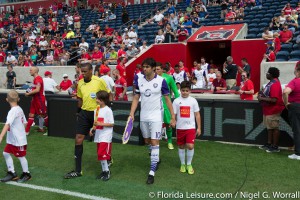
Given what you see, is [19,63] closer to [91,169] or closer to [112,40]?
[112,40]

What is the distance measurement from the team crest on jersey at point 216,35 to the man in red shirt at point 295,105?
11.0 meters

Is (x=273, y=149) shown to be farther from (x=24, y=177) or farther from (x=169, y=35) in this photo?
(x=169, y=35)

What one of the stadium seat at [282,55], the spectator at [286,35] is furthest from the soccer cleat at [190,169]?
the spectator at [286,35]

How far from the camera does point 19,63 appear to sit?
75.2ft

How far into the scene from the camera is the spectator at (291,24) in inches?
648

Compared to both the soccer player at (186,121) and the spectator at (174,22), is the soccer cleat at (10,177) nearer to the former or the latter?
the soccer player at (186,121)

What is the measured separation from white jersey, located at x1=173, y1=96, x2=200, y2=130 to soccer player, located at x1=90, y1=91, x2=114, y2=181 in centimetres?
119

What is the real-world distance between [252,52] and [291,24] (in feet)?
6.58

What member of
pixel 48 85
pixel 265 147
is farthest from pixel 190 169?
pixel 48 85

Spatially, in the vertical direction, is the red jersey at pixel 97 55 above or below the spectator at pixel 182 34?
below

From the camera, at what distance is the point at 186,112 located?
21.9ft

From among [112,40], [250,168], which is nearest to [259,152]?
[250,168]

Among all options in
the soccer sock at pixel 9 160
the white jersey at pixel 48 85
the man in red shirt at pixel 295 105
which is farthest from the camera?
the white jersey at pixel 48 85

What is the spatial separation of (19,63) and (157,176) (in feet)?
60.9
